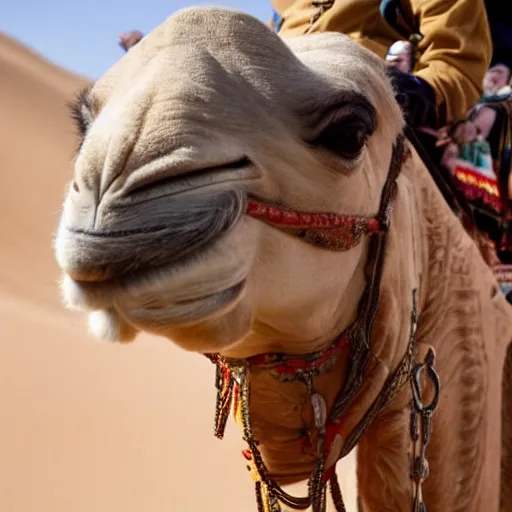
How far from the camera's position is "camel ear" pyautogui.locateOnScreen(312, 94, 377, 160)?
1.12 meters

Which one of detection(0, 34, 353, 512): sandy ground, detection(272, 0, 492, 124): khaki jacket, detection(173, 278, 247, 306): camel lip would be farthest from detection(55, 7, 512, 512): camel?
detection(0, 34, 353, 512): sandy ground

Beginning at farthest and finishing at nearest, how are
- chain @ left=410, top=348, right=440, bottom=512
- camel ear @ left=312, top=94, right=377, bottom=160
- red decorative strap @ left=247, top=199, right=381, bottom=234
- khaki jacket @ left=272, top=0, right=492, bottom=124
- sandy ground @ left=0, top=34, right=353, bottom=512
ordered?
sandy ground @ left=0, top=34, right=353, bottom=512 < khaki jacket @ left=272, top=0, right=492, bottom=124 < chain @ left=410, top=348, right=440, bottom=512 < camel ear @ left=312, top=94, right=377, bottom=160 < red decorative strap @ left=247, top=199, right=381, bottom=234

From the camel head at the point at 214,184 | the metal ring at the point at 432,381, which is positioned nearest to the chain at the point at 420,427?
the metal ring at the point at 432,381

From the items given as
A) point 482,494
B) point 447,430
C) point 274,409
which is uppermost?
point 274,409

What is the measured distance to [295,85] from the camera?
3.59 ft

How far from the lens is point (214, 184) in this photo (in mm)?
940

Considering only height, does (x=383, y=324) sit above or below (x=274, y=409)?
above

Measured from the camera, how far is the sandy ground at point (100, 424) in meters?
5.01

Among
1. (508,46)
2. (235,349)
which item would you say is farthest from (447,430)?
(508,46)

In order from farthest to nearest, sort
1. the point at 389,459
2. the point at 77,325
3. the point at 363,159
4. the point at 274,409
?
the point at 77,325, the point at 389,459, the point at 274,409, the point at 363,159

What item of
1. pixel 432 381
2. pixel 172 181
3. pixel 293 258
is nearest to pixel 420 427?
pixel 432 381

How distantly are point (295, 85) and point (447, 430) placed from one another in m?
0.84

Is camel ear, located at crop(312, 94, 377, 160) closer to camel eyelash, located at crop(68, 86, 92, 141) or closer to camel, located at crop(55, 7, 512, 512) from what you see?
camel, located at crop(55, 7, 512, 512)

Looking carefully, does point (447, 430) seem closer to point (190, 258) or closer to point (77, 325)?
point (190, 258)
